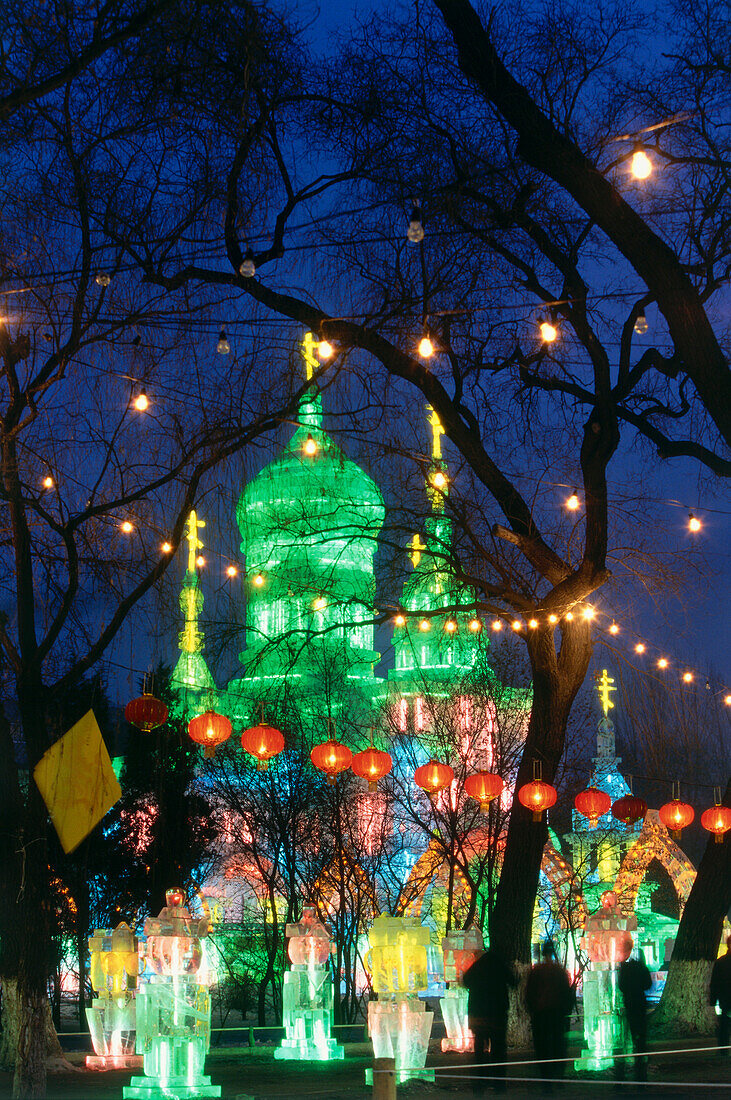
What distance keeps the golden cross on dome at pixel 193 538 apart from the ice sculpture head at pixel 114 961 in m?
5.54

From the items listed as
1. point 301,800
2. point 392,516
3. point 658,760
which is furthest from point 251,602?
point 301,800

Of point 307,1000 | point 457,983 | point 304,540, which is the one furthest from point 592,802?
point 304,540

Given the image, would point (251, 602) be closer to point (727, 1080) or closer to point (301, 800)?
point (727, 1080)

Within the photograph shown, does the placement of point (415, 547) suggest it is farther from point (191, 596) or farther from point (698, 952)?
point (698, 952)

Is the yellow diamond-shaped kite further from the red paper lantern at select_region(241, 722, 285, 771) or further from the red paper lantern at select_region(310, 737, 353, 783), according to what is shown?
the red paper lantern at select_region(310, 737, 353, 783)

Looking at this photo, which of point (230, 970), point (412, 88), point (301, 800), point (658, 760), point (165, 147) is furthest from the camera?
point (230, 970)

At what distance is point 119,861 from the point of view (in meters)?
25.4

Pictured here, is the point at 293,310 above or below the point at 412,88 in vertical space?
below

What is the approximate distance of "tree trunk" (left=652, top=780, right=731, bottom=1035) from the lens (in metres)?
14.7

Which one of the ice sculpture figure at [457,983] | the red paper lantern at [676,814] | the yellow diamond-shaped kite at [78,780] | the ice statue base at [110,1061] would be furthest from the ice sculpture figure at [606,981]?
the yellow diamond-shaped kite at [78,780]

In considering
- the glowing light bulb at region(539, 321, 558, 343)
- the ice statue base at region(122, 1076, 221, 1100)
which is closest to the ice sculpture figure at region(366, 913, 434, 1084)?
the ice statue base at region(122, 1076, 221, 1100)

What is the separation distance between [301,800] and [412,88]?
1781 cm

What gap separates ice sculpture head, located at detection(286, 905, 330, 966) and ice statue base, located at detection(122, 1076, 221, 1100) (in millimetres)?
3056

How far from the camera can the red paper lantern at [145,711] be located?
11469 mm
